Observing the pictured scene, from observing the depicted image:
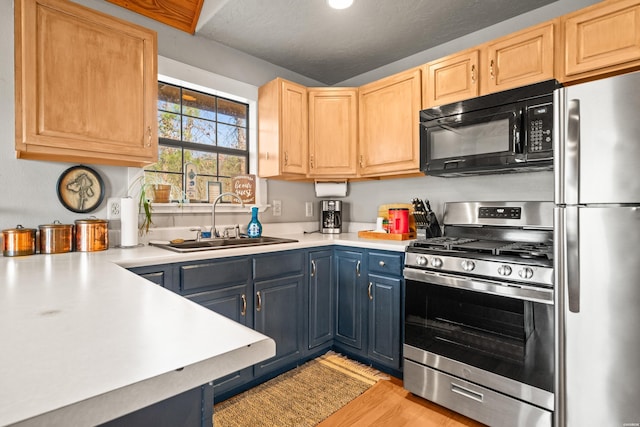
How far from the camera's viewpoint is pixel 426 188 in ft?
8.98

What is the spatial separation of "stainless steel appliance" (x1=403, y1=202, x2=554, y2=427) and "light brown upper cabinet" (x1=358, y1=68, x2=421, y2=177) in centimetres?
76

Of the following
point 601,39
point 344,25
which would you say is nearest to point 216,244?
point 344,25

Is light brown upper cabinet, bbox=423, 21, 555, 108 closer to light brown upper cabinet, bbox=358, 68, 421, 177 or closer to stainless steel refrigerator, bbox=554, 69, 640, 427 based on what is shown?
light brown upper cabinet, bbox=358, 68, 421, 177

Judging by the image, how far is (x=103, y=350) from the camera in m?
0.54

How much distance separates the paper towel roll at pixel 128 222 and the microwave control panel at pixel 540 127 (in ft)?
7.53

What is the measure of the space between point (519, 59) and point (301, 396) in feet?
7.81

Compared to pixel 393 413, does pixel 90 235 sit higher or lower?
higher

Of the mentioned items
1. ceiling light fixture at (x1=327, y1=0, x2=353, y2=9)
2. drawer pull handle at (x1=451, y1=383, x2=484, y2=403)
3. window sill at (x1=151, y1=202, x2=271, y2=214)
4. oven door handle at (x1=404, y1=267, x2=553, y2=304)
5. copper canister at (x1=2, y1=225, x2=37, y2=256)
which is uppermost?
ceiling light fixture at (x1=327, y1=0, x2=353, y2=9)

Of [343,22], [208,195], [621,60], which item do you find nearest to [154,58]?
[208,195]

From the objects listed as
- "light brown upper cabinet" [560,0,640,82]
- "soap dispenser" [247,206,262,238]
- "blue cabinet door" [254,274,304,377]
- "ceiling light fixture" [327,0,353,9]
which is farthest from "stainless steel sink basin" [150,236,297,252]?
"light brown upper cabinet" [560,0,640,82]

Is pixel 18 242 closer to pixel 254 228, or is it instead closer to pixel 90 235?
pixel 90 235

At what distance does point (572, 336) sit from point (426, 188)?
58.2 inches

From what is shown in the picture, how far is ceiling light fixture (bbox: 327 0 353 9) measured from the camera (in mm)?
2059

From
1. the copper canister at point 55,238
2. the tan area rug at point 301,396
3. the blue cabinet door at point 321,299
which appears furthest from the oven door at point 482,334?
the copper canister at point 55,238
